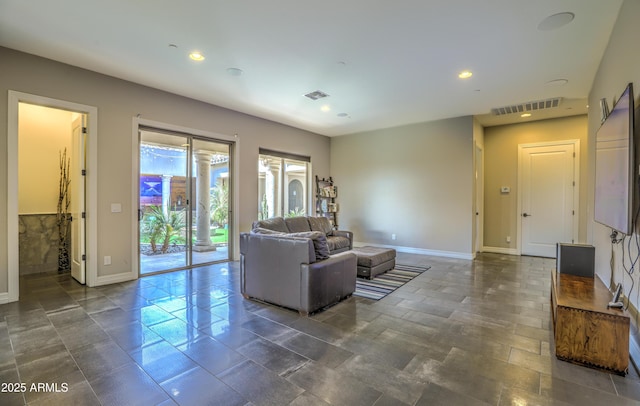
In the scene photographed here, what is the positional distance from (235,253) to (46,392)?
4098 mm

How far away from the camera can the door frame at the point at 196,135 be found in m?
4.52

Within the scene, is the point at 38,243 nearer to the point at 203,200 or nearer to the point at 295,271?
the point at 203,200

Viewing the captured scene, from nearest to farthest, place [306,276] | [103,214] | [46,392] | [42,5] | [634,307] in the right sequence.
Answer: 1. [46,392]
2. [634,307]
3. [42,5]
4. [306,276]
5. [103,214]

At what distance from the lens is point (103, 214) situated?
4.22 m

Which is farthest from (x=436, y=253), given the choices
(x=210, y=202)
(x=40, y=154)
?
(x=40, y=154)

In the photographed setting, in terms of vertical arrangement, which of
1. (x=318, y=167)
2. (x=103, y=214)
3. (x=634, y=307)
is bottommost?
(x=634, y=307)

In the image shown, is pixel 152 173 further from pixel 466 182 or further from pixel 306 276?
pixel 466 182

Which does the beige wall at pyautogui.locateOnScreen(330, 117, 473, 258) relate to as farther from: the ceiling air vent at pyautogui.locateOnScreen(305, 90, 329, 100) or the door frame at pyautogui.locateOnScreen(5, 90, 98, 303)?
the door frame at pyautogui.locateOnScreen(5, 90, 98, 303)

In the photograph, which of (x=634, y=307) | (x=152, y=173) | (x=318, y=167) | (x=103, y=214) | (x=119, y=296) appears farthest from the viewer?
(x=318, y=167)

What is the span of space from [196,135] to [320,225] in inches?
114

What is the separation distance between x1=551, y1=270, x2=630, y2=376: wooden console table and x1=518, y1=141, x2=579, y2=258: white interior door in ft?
15.7

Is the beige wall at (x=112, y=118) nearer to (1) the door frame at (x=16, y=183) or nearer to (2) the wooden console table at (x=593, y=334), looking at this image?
(1) the door frame at (x=16, y=183)

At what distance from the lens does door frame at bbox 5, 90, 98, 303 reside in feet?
11.4

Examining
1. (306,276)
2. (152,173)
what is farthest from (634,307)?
(152,173)
